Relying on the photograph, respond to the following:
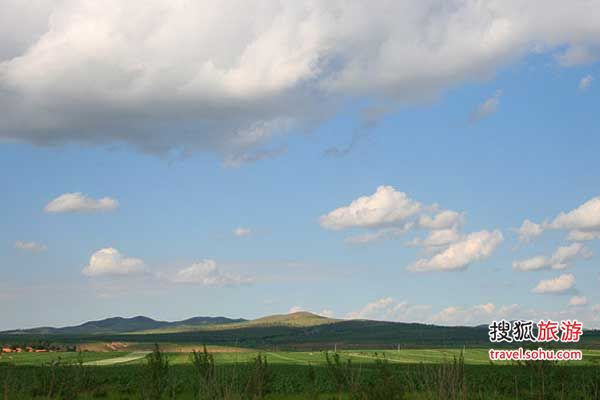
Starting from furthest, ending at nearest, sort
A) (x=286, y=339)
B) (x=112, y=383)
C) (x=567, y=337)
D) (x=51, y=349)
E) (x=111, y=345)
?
(x=286, y=339)
(x=111, y=345)
(x=51, y=349)
(x=112, y=383)
(x=567, y=337)

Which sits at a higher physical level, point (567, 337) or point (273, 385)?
point (567, 337)

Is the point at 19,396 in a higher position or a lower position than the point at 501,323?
lower

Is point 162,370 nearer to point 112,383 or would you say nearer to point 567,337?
point 567,337

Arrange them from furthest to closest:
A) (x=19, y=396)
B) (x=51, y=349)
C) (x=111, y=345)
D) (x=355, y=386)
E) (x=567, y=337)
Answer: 1. (x=111, y=345)
2. (x=51, y=349)
3. (x=567, y=337)
4. (x=355, y=386)
5. (x=19, y=396)

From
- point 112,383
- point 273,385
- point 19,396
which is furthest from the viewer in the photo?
point 112,383

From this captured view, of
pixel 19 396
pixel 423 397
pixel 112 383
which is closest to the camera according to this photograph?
pixel 423 397

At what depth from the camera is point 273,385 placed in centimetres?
4391

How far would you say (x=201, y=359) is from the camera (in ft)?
67.7

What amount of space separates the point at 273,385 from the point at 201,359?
24.3 metres

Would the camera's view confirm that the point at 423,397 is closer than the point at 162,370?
Yes

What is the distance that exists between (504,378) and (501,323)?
20242 millimetres

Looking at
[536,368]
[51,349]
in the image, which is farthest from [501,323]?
[51,349]

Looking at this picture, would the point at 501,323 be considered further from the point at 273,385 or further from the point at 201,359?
the point at 273,385

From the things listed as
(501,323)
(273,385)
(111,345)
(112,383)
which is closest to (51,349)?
(111,345)
